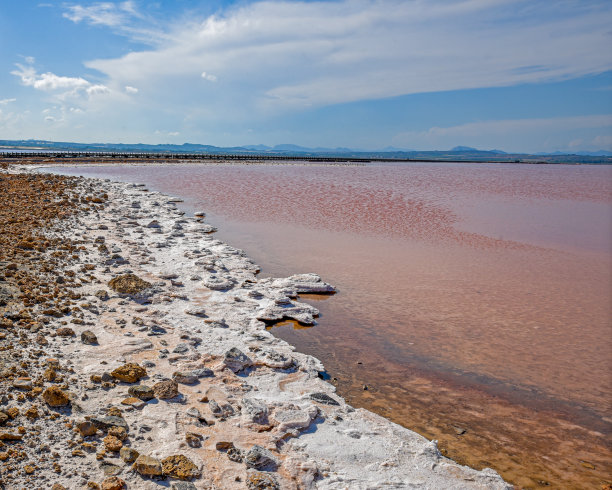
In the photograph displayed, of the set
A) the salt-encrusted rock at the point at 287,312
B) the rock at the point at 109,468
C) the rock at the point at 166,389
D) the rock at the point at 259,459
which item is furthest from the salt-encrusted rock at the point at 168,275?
the rock at the point at 259,459

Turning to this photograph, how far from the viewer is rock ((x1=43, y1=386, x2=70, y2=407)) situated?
3891mm

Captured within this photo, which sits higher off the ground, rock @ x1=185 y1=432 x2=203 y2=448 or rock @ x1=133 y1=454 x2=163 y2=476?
rock @ x1=133 y1=454 x2=163 y2=476

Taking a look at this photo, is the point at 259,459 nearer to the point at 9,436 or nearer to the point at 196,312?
the point at 9,436

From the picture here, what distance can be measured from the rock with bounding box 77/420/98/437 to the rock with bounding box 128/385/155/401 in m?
0.67

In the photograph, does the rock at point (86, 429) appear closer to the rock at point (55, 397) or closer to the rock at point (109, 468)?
the rock at point (109, 468)

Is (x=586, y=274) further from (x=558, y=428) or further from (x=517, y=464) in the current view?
(x=517, y=464)

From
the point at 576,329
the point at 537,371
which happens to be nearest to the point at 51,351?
the point at 537,371

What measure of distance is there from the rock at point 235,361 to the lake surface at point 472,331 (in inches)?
46.0

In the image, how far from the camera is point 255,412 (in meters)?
4.25

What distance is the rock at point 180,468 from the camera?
3.31 metres

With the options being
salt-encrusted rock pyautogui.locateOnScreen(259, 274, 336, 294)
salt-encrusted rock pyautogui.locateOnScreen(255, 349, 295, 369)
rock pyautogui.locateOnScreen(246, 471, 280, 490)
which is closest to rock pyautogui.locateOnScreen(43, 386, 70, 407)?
rock pyautogui.locateOnScreen(246, 471, 280, 490)

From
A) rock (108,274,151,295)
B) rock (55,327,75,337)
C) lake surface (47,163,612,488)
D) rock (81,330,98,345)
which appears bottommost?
lake surface (47,163,612,488)

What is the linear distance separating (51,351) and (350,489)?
144 inches

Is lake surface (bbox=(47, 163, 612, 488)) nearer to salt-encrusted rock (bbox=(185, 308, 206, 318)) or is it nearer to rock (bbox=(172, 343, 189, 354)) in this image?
salt-encrusted rock (bbox=(185, 308, 206, 318))
